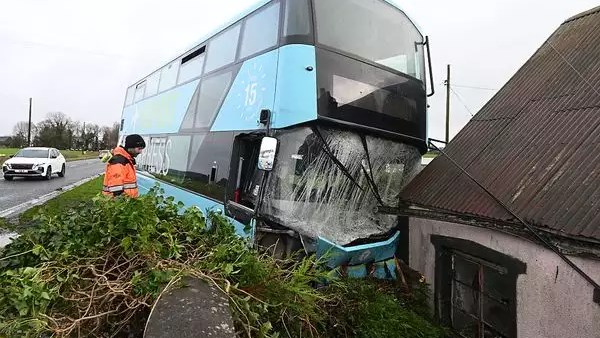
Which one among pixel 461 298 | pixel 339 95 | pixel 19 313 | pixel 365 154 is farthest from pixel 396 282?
pixel 19 313

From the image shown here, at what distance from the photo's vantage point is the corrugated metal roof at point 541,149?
10.7 feet

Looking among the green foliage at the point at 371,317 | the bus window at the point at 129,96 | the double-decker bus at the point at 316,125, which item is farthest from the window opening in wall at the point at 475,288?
the bus window at the point at 129,96

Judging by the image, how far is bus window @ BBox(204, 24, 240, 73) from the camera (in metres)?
5.62

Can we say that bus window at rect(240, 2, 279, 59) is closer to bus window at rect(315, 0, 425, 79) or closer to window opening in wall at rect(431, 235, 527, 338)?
bus window at rect(315, 0, 425, 79)

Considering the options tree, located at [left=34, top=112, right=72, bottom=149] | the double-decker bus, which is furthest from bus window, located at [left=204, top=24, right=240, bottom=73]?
tree, located at [left=34, top=112, right=72, bottom=149]

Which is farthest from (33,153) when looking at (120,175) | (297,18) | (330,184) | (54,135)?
(54,135)

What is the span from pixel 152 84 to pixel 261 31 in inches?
219

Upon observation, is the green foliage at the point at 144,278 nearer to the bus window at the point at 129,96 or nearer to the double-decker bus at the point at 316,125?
the double-decker bus at the point at 316,125

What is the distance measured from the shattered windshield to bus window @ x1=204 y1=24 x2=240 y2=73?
1.96m

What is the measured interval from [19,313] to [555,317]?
3635 mm

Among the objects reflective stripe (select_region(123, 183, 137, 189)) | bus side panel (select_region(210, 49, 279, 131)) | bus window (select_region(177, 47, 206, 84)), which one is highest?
bus window (select_region(177, 47, 206, 84))

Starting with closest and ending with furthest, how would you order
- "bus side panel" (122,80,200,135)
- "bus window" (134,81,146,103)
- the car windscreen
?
1. "bus side panel" (122,80,200,135)
2. "bus window" (134,81,146,103)
3. the car windscreen

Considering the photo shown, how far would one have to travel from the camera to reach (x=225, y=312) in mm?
2260

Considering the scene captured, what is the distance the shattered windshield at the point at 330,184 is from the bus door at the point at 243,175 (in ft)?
1.26
